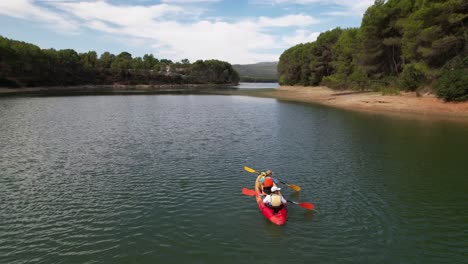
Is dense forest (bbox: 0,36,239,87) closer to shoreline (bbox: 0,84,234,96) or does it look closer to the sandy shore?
shoreline (bbox: 0,84,234,96)

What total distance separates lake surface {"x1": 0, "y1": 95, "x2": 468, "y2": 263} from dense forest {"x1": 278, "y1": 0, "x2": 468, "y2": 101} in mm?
21507

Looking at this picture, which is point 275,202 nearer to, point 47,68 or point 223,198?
point 223,198

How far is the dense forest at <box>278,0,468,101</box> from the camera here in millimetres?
52188

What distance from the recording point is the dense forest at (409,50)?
52188 mm

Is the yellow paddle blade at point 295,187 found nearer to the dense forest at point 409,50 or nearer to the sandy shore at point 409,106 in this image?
the sandy shore at point 409,106

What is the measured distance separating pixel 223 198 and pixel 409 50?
185ft

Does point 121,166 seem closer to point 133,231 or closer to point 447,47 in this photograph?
point 133,231

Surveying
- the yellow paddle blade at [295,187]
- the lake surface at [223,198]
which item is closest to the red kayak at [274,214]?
the lake surface at [223,198]

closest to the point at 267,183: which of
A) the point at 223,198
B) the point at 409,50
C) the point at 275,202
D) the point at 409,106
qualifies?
the point at 275,202

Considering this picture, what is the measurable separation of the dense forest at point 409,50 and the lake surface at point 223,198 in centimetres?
2151

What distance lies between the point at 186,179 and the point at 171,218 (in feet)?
19.8

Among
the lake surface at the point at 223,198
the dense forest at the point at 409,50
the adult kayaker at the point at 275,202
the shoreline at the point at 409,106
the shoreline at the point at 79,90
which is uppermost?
the dense forest at the point at 409,50

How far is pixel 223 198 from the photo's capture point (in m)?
19.4

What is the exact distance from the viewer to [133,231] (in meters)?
15.3
